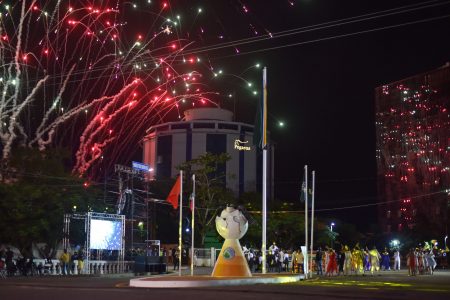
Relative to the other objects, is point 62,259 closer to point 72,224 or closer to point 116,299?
point 72,224

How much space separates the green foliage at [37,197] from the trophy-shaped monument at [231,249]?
17.6 metres

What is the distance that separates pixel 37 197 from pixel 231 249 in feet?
61.6

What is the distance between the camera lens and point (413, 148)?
111 m

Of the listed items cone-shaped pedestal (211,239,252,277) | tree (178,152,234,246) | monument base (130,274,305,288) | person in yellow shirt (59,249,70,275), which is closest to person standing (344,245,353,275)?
cone-shaped pedestal (211,239,252,277)

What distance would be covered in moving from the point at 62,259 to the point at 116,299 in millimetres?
21378

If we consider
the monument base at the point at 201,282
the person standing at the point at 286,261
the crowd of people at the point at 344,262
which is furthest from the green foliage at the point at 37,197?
the monument base at the point at 201,282

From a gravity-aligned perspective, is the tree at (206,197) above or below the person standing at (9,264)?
above

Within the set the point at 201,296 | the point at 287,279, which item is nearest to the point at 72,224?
the point at 287,279

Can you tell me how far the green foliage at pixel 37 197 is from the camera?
37906 mm

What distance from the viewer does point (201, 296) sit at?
1619cm

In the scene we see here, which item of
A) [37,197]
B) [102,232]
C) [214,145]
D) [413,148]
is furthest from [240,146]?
[102,232]

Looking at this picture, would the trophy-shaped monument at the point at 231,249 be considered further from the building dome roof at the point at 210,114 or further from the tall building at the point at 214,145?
the building dome roof at the point at 210,114

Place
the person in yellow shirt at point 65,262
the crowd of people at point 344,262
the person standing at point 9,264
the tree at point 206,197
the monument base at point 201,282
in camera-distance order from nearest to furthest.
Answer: the monument base at point 201,282, the person standing at point 9,264, the crowd of people at point 344,262, the person in yellow shirt at point 65,262, the tree at point 206,197

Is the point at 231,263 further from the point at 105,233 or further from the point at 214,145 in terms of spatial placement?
the point at 214,145
